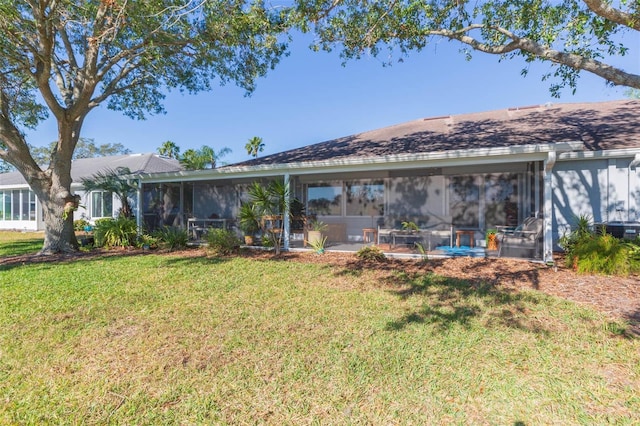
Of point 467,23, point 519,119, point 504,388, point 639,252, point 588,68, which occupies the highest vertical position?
point 467,23

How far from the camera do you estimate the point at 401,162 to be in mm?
8344

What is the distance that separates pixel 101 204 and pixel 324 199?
13.9 meters

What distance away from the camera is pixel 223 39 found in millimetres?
9227

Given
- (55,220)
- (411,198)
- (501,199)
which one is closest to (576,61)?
(501,199)

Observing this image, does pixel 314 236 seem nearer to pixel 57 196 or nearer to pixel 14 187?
pixel 57 196

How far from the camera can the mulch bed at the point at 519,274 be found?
16.1 feet

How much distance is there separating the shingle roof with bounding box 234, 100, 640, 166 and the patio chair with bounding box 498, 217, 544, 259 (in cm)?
206

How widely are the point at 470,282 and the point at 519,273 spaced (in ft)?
4.27

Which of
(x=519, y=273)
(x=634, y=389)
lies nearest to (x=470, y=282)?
(x=519, y=273)

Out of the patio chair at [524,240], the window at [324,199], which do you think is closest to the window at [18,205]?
the window at [324,199]

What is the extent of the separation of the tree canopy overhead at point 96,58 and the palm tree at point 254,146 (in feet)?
60.3

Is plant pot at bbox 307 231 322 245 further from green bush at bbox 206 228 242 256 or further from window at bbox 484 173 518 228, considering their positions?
window at bbox 484 173 518 228

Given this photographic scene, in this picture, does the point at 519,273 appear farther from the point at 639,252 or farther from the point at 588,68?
the point at 588,68

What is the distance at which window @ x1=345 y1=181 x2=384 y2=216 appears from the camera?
1166cm
